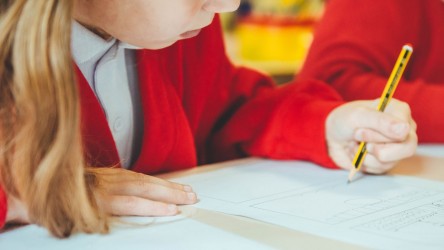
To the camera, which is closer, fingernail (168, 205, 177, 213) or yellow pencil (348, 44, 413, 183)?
fingernail (168, 205, 177, 213)

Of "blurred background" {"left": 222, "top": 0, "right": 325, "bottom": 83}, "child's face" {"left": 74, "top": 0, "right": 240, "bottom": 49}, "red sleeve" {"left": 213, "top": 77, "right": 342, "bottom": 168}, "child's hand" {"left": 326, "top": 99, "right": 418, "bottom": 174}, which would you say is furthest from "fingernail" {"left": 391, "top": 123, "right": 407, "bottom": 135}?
"blurred background" {"left": 222, "top": 0, "right": 325, "bottom": 83}

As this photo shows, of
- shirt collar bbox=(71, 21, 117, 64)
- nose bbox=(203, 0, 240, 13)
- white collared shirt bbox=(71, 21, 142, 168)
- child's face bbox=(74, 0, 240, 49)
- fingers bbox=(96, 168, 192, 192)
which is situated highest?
nose bbox=(203, 0, 240, 13)

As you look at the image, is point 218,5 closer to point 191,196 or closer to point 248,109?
point 191,196

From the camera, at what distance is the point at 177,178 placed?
68cm

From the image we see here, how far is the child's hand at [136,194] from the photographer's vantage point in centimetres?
52

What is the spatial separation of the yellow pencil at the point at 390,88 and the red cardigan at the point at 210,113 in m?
0.06

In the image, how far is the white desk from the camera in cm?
45

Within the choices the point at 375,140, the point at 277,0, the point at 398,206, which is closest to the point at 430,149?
the point at 375,140

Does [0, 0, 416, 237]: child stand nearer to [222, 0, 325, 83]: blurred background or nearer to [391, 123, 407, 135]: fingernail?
[391, 123, 407, 135]: fingernail

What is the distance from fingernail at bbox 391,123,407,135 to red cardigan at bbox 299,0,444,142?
0.25 metres

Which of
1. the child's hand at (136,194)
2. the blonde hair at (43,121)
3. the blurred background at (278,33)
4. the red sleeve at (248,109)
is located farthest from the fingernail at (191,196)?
the blurred background at (278,33)

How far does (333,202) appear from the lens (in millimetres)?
562

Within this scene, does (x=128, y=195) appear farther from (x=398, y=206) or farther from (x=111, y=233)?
(x=398, y=206)

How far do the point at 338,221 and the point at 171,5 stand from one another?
0.81 ft
